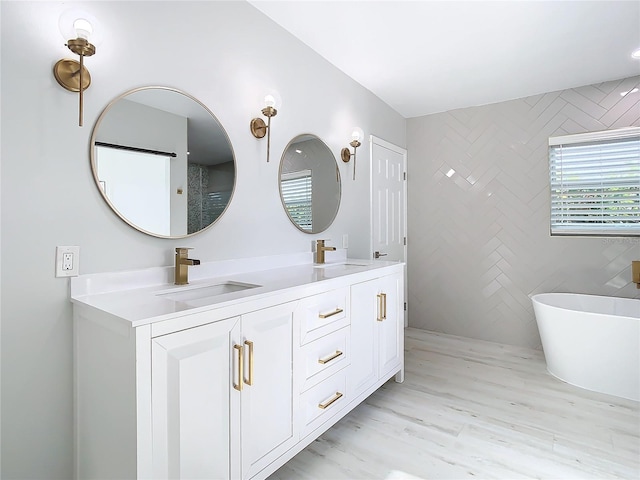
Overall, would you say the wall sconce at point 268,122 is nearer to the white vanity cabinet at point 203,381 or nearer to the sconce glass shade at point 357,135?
the white vanity cabinet at point 203,381

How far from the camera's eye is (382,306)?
7.95 feet

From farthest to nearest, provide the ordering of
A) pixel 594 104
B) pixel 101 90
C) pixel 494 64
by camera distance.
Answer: pixel 594 104, pixel 494 64, pixel 101 90

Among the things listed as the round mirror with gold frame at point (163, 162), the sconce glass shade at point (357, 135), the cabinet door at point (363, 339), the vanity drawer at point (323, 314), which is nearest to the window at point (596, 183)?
the sconce glass shade at point (357, 135)

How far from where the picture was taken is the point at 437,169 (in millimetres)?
4066

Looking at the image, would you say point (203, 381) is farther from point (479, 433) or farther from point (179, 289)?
point (479, 433)

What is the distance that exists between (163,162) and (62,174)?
44 centimetres

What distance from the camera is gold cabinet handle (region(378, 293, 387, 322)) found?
94.3 inches

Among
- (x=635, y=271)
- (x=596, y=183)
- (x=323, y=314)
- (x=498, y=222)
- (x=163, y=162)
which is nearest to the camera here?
(x=163, y=162)

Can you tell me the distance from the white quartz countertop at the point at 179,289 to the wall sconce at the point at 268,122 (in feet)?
2.65

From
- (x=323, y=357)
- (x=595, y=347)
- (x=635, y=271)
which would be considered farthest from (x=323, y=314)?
(x=635, y=271)

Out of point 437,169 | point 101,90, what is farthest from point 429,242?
point 101,90

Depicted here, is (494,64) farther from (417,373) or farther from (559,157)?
(417,373)

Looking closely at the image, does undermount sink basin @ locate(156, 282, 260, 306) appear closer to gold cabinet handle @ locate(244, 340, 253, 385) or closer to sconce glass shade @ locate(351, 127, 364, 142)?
gold cabinet handle @ locate(244, 340, 253, 385)

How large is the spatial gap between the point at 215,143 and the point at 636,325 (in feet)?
9.78
